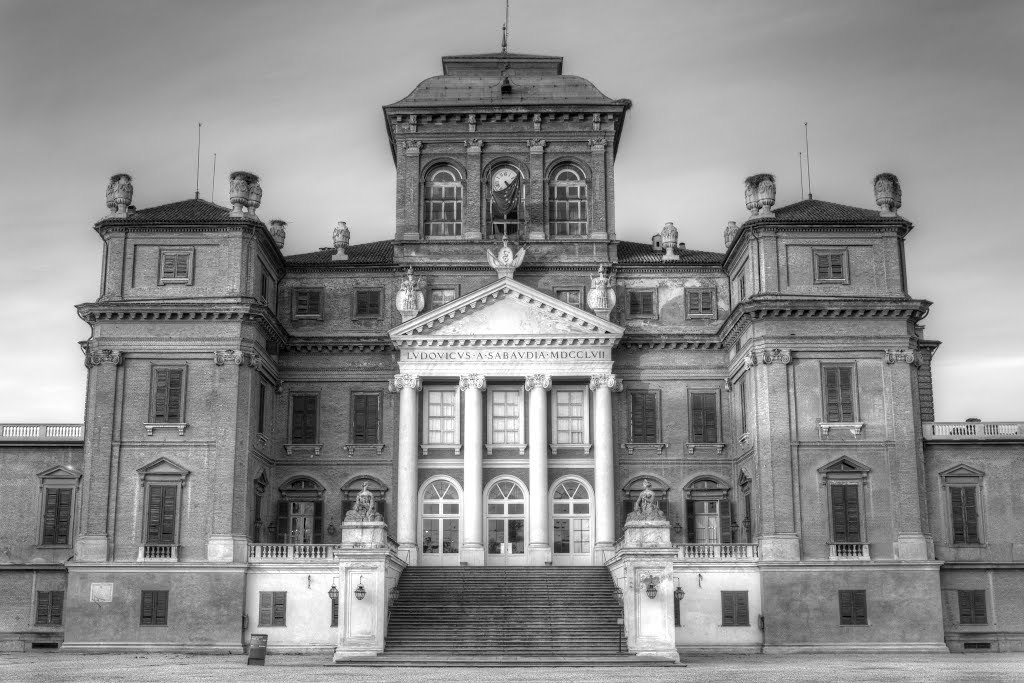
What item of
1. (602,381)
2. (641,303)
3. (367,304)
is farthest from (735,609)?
(367,304)

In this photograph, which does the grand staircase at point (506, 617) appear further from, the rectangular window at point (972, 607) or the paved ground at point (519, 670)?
the rectangular window at point (972, 607)

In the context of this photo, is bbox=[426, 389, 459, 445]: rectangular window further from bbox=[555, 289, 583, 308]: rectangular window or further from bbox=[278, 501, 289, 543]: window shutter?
bbox=[278, 501, 289, 543]: window shutter

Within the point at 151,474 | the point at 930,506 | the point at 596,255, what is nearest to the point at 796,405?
the point at 930,506

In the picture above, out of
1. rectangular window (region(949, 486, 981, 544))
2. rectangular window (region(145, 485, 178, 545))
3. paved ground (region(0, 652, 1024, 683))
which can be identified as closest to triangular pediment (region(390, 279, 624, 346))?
rectangular window (region(145, 485, 178, 545))

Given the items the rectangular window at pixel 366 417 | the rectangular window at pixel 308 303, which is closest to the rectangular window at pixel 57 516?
the rectangular window at pixel 366 417

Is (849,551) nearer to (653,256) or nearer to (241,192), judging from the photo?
(653,256)

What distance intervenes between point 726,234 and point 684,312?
607 centimetres

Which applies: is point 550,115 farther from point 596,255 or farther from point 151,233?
point 151,233

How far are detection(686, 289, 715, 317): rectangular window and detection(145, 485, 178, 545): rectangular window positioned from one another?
74.4ft

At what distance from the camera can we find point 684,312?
54438 millimetres

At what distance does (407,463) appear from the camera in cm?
5197

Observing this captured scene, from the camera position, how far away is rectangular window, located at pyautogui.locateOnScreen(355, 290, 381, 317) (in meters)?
54.7

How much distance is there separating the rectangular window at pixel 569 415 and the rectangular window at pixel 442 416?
4.34 meters

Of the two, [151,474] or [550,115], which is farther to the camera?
[550,115]
